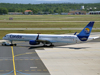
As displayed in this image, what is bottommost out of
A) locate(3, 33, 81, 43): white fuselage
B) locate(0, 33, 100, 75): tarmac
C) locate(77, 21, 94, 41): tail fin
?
locate(0, 33, 100, 75): tarmac

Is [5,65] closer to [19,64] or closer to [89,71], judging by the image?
[19,64]

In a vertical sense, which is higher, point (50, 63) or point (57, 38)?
point (57, 38)

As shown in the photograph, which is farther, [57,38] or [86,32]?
[57,38]

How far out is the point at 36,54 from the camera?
47.9 metres

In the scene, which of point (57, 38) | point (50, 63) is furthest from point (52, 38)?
point (50, 63)

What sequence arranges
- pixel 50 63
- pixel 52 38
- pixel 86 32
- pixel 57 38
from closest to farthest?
pixel 50 63 < pixel 86 32 < pixel 57 38 < pixel 52 38

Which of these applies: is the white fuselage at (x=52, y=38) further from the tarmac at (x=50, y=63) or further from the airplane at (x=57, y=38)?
the tarmac at (x=50, y=63)

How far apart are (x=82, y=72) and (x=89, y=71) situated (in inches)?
56.9

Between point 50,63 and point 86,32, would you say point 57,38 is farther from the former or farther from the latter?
point 50,63

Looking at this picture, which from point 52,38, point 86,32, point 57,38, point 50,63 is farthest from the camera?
point 52,38

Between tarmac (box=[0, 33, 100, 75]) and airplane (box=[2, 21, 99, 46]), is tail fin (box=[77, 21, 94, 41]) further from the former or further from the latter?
tarmac (box=[0, 33, 100, 75])

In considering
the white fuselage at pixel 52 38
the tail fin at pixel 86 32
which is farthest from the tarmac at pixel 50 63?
the tail fin at pixel 86 32

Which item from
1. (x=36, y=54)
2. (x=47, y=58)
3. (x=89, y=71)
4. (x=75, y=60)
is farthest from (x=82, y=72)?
(x=36, y=54)

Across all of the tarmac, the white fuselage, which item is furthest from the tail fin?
the tarmac
